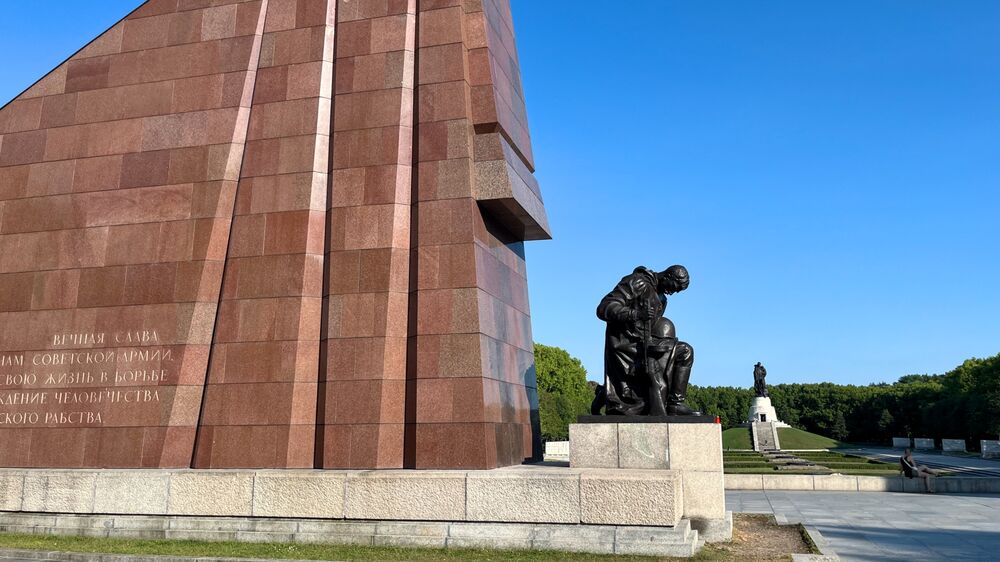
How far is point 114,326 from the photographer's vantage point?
13625 millimetres

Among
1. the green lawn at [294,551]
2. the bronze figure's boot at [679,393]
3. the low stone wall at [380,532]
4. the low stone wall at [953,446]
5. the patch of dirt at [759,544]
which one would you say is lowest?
the low stone wall at [953,446]

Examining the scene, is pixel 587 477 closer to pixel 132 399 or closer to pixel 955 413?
pixel 132 399

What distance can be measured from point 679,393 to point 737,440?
4460 cm

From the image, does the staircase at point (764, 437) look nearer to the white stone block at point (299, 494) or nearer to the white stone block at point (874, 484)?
the white stone block at point (874, 484)

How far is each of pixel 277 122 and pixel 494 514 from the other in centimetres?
857

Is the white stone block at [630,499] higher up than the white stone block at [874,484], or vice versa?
the white stone block at [630,499]

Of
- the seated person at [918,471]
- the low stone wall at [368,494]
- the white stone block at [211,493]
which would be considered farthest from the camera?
the seated person at [918,471]

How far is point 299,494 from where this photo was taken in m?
10.6

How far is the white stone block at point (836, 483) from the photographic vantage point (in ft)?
69.3

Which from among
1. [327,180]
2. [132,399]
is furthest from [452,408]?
[132,399]

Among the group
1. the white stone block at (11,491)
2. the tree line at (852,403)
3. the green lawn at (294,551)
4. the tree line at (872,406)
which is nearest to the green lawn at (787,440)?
the tree line at (852,403)

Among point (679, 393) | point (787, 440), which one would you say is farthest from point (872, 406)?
point (679, 393)

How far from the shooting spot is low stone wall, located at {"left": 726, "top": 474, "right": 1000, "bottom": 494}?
1992 cm

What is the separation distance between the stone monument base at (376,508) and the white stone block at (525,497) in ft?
0.04
